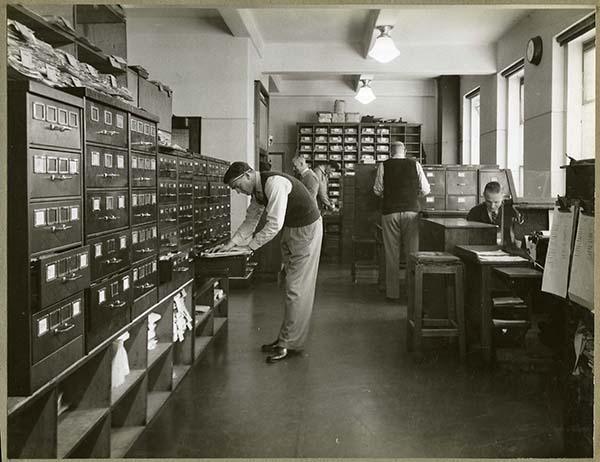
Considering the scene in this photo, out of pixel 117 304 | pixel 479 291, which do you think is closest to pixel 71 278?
pixel 117 304

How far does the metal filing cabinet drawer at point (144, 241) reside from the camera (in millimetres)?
2656

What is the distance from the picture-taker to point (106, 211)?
2279 mm

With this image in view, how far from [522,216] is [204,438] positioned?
8.09ft

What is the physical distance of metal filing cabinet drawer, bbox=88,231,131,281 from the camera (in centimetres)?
218

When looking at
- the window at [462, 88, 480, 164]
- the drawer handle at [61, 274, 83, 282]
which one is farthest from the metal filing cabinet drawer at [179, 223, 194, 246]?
the window at [462, 88, 480, 164]

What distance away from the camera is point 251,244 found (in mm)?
3754

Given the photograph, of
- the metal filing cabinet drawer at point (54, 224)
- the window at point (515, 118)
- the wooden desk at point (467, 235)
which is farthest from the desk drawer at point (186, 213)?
the window at point (515, 118)

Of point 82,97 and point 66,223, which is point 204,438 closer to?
point 66,223

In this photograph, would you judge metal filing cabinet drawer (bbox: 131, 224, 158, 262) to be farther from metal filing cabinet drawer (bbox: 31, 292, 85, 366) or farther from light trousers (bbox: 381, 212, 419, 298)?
light trousers (bbox: 381, 212, 419, 298)

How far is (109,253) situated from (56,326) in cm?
48

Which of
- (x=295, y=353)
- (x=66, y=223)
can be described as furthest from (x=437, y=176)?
(x=66, y=223)

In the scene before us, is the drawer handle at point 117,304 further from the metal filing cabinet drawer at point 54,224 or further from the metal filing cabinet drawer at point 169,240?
the metal filing cabinet drawer at point 169,240

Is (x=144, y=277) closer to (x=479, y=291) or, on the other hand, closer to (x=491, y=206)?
(x=479, y=291)

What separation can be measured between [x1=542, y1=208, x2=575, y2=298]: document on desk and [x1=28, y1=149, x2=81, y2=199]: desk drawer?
5.68ft
